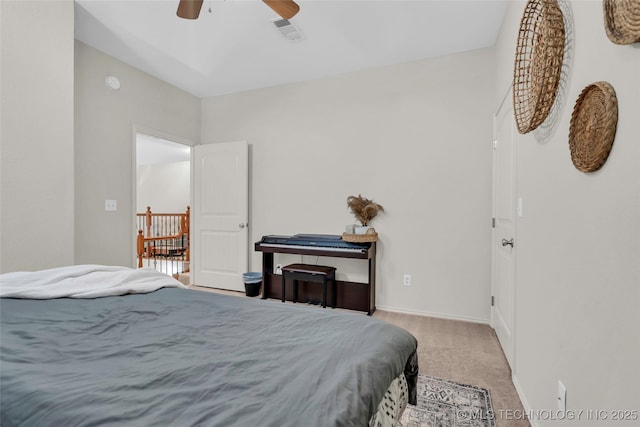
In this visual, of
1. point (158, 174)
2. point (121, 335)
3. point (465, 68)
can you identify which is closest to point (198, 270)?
point (121, 335)

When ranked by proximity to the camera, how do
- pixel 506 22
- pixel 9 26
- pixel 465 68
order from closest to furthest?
pixel 9 26, pixel 506 22, pixel 465 68

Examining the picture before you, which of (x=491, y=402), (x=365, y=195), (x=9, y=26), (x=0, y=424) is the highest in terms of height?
(x=9, y=26)

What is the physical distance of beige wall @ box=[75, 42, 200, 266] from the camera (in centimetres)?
301

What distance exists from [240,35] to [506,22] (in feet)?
7.40

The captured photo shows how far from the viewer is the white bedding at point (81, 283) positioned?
4.81ft

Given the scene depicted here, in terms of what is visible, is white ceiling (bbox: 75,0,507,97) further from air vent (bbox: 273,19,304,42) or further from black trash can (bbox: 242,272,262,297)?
black trash can (bbox: 242,272,262,297)

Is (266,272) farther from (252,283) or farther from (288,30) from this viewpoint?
(288,30)

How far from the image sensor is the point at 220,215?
13.7 feet

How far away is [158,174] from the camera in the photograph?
29.3 ft

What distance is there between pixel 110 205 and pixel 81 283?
1.99m

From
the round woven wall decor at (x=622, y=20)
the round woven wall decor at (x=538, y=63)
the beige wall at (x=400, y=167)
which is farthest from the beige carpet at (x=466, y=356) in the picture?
the round woven wall decor at (x=622, y=20)

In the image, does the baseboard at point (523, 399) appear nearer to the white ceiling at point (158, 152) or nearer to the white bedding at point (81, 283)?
the white bedding at point (81, 283)

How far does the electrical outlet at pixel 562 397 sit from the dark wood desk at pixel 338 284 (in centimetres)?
192

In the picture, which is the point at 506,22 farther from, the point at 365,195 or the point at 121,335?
the point at 121,335
